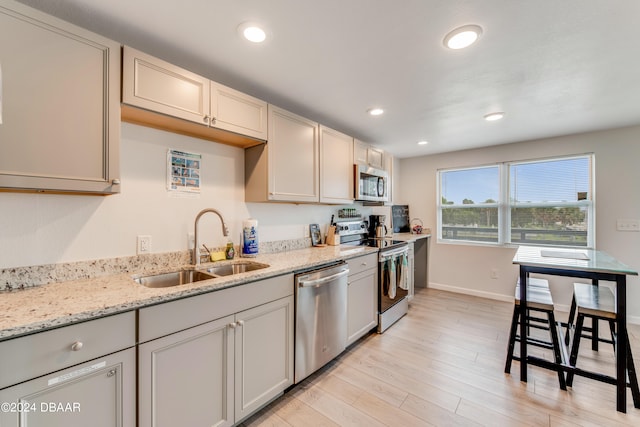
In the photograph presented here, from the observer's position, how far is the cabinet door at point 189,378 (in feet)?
3.83

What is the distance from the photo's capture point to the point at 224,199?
2.18 meters

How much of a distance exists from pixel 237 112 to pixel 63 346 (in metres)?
1.58

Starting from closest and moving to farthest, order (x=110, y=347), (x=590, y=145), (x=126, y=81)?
(x=110, y=347) < (x=126, y=81) < (x=590, y=145)

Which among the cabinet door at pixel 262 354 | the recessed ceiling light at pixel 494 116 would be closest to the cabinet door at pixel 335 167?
the cabinet door at pixel 262 354

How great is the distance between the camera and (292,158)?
2.33 metres

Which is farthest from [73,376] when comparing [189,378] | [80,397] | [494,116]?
[494,116]

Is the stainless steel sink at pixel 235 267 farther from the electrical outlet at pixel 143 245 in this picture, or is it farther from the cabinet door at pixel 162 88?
the cabinet door at pixel 162 88

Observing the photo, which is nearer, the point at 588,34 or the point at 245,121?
the point at 588,34

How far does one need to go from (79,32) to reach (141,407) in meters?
1.77

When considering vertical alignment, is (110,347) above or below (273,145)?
below

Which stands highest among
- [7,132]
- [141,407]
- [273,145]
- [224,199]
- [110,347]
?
[273,145]

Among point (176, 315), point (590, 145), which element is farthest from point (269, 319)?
point (590, 145)

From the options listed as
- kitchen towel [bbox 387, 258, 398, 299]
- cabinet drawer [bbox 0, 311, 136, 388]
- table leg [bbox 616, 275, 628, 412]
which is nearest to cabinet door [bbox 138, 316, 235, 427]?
cabinet drawer [bbox 0, 311, 136, 388]

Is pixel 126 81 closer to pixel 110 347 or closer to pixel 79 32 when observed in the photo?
pixel 79 32
